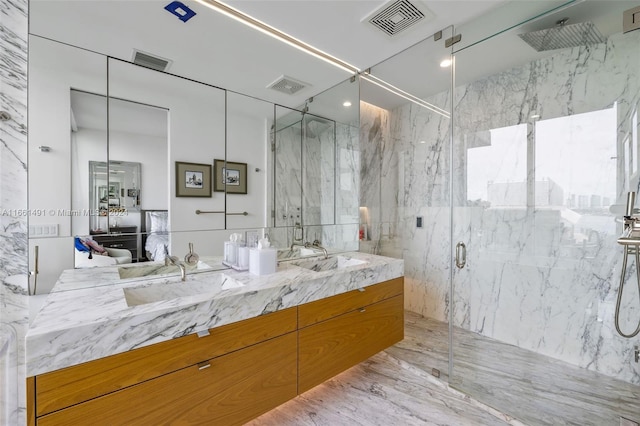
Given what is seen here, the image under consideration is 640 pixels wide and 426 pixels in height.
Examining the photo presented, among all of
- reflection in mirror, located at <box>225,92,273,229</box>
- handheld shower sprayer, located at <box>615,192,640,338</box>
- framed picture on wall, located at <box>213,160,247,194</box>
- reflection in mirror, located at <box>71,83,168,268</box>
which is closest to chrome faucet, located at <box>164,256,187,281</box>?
reflection in mirror, located at <box>71,83,168,268</box>

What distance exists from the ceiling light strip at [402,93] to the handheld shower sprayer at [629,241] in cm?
150

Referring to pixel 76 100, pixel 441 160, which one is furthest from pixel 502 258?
pixel 76 100

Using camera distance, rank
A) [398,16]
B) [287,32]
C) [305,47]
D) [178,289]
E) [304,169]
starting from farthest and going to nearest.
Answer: [304,169]
[305,47]
[287,32]
[398,16]
[178,289]

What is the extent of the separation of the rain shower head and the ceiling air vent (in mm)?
2432

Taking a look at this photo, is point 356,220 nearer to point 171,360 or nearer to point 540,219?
point 540,219

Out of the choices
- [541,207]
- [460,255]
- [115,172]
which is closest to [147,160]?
[115,172]

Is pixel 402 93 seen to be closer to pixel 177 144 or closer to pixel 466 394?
pixel 177 144

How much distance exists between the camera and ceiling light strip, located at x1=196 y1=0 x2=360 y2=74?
5.30 ft

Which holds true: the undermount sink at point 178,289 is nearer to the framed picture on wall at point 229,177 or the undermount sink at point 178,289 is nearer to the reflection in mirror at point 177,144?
the reflection in mirror at point 177,144

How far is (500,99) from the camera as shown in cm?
250

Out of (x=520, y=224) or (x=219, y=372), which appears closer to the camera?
(x=219, y=372)

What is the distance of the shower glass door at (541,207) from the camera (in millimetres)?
1890

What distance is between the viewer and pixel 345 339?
1.82 metres

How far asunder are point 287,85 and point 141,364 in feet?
6.41
